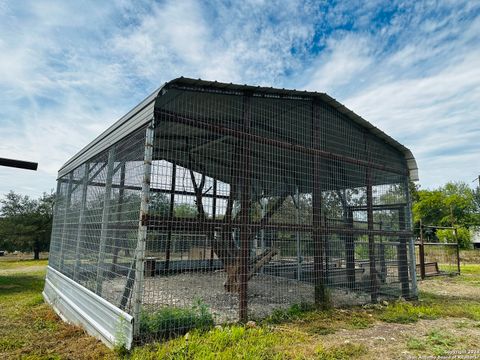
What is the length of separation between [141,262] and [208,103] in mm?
2438

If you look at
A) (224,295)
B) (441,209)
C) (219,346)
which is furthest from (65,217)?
(441,209)

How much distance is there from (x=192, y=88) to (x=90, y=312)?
332 centimetres

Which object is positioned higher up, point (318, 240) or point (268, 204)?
point (268, 204)

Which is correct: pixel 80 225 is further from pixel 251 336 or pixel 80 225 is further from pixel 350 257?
pixel 350 257

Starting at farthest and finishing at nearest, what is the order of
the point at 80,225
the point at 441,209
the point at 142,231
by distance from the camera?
the point at 441,209, the point at 80,225, the point at 142,231

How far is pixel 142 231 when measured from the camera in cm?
333

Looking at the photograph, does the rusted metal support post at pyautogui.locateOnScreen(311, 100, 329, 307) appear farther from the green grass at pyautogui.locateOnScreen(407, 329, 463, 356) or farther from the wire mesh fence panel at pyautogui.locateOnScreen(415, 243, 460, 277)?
the wire mesh fence panel at pyautogui.locateOnScreen(415, 243, 460, 277)

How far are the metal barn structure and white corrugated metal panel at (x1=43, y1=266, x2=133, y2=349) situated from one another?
0.03 metres

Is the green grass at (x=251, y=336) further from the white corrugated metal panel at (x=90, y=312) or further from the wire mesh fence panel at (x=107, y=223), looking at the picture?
the wire mesh fence panel at (x=107, y=223)

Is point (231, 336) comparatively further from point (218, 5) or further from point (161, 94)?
point (218, 5)

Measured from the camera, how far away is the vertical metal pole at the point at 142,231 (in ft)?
10.4

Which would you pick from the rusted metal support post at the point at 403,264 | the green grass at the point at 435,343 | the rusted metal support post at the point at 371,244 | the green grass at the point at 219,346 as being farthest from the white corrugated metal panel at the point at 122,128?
the rusted metal support post at the point at 403,264

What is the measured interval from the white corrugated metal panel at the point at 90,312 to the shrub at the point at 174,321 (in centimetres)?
21

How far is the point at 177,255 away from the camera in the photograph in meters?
6.61
